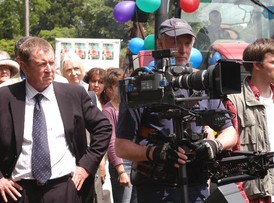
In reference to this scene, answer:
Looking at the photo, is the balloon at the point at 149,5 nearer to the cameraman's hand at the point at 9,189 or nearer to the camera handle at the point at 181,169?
the cameraman's hand at the point at 9,189

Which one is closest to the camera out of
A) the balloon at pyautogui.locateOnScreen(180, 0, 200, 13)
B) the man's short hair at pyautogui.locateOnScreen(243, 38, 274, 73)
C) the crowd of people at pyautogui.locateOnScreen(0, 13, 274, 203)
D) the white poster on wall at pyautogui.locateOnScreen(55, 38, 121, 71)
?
the crowd of people at pyautogui.locateOnScreen(0, 13, 274, 203)

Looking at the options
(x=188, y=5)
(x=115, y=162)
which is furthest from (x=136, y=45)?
(x=115, y=162)

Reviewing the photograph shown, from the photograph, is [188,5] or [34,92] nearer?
[34,92]

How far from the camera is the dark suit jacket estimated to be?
4082 millimetres

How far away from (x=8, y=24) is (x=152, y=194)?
30150 mm

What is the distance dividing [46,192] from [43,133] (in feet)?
1.17

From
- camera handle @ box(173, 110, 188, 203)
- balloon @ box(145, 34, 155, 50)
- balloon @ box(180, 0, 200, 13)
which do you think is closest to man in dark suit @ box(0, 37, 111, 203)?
camera handle @ box(173, 110, 188, 203)

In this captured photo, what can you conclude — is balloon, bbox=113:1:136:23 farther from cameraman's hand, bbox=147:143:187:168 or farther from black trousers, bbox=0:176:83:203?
cameraman's hand, bbox=147:143:187:168

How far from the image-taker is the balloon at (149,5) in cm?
926

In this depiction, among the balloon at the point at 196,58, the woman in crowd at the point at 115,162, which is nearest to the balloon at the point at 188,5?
the balloon at the point at 196,58

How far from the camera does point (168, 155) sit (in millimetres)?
3316

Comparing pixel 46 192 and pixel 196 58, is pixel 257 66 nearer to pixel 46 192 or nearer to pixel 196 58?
pixel 46 192

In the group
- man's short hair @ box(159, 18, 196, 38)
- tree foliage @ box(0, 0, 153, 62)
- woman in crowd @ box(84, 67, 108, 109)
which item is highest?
tree foliage @ box(0, 0, 153, 62)

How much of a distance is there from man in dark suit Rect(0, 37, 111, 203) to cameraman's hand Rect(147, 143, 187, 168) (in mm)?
907
